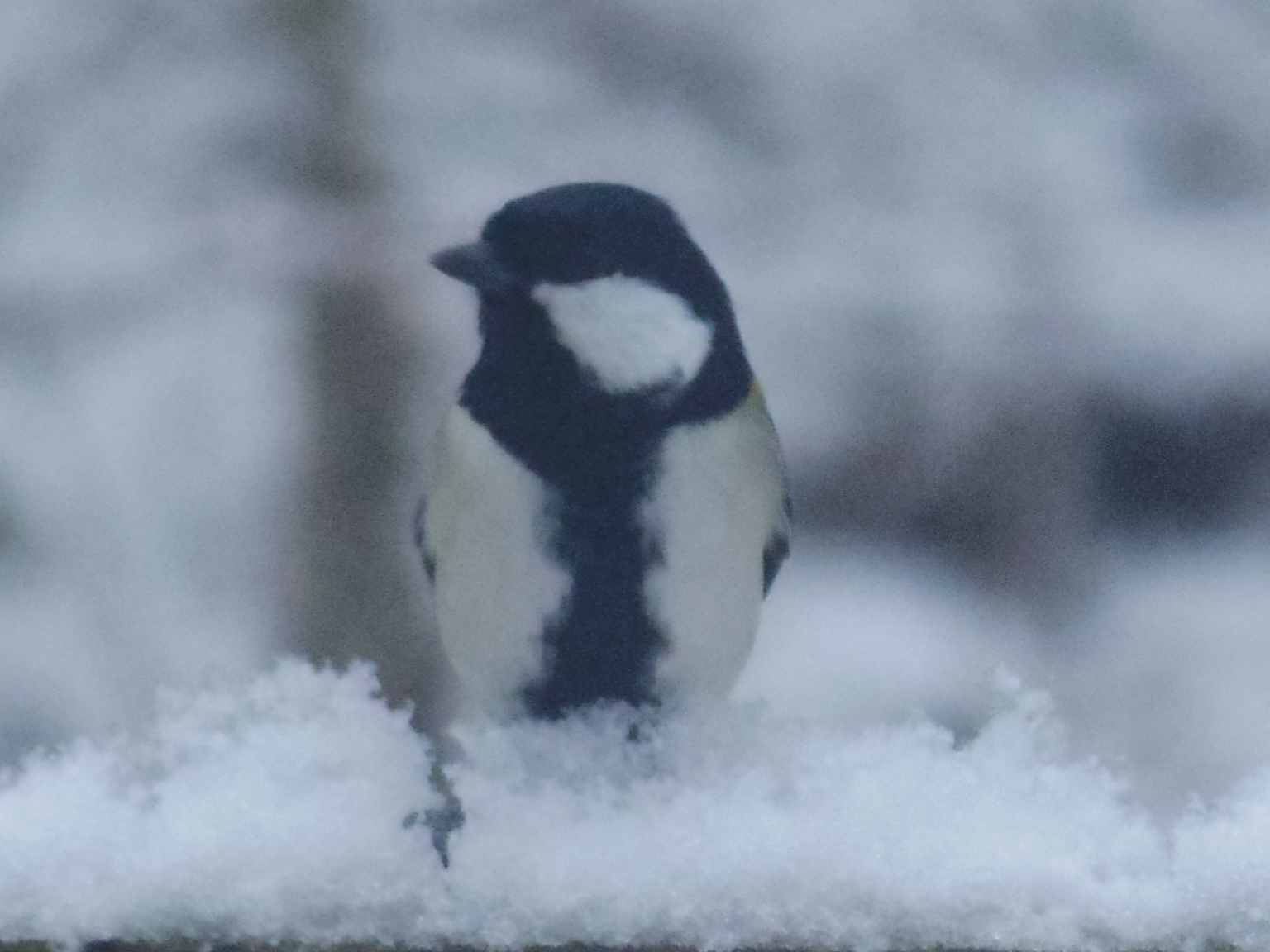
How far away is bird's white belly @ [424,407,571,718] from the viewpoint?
0.84 m

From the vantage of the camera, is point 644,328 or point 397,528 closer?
point 644,328

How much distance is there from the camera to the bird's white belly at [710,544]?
33.2 inches

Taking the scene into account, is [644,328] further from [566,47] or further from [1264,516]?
[1264,516]

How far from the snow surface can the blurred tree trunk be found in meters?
1.31

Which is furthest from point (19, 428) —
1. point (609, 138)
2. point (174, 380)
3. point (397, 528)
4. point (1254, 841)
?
point (1254, 841)

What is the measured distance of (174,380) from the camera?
211 cm

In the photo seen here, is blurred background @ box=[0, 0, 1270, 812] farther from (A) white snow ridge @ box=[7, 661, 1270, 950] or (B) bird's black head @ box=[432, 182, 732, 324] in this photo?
(A) white snow ridge @ box=[7, 661, 1270, 950]

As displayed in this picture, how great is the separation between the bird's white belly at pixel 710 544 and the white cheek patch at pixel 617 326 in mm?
47

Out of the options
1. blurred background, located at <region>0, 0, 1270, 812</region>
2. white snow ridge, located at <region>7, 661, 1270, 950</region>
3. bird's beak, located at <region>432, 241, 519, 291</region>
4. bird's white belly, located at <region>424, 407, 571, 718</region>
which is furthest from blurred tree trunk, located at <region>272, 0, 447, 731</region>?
white snow ridge, located at <region>7, 661, 1270, 950</region>

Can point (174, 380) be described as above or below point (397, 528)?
above

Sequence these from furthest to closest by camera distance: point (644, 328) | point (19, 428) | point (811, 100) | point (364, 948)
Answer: point (19, 428) < point (811, 100) < point (644, 328) < point (364, 948)

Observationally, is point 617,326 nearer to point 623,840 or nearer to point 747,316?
point 623,840

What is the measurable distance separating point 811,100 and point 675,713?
1.33 metres

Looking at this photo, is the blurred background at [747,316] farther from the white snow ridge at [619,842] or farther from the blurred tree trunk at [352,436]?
the white snow ridge at [619,842]
